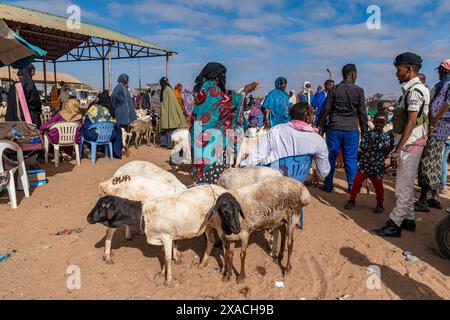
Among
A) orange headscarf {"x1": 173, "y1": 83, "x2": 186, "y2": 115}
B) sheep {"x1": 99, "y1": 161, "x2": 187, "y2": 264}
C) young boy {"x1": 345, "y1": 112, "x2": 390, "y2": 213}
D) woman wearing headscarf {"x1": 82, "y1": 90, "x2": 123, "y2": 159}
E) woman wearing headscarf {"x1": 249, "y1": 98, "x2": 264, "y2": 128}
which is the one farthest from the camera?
woman wearing headscarf {"x1": 249, "y1": 98, "x2": 264, "y2": 128}

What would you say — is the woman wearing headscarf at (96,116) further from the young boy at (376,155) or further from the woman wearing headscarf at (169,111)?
the young boy at (376,155)

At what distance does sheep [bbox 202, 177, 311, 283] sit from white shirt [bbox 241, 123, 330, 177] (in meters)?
0.68

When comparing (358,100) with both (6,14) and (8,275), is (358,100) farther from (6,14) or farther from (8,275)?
(6,14)

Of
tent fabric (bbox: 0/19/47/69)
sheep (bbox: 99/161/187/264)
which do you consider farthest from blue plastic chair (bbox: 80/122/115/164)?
sheep (bbox: 99/161/187/264)

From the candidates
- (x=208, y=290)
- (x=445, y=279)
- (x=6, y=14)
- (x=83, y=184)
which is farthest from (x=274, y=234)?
(x=6, y=14)

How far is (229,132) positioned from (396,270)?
2429 mm

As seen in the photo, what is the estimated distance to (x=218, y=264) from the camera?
3.67 metres

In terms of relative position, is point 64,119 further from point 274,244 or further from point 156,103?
point 274,244

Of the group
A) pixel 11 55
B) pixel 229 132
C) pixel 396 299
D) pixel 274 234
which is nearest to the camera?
pixel 396 299

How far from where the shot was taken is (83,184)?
6703 millimetres

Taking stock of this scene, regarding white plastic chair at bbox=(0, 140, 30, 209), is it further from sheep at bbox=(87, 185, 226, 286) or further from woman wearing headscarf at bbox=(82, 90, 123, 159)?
woman wearing headscarf at bbox=(82, 90, 123, 159)

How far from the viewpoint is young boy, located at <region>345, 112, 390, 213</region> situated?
516 cm

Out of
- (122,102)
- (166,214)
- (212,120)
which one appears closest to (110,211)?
(166,214)

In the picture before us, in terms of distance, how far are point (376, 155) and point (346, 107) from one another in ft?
3.52
